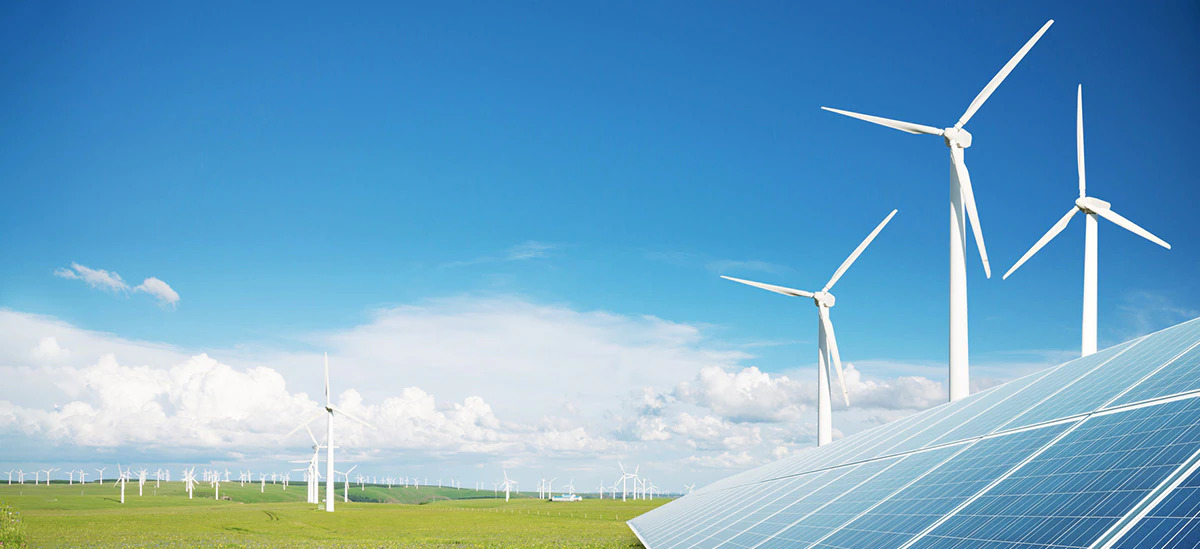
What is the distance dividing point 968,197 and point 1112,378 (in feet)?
106

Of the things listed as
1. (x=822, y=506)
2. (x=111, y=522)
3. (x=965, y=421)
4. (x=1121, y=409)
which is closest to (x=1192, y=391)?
(x=1121, y=409)

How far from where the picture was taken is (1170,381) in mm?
19875

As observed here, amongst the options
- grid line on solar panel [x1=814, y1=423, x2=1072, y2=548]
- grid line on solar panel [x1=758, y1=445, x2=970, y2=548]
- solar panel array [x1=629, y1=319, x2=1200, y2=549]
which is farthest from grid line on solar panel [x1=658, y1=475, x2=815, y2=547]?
grid line on solar panel [x1=814, y1=423, x2=1072, y2=548]

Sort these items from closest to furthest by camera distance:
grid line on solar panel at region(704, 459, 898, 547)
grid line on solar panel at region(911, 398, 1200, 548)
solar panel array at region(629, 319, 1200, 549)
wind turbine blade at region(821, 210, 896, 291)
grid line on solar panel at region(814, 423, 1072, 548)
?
solar panel array at region(629, 319, 1200, 549) < grid line on solar panel at region(911, 398, 1200, 548) < grid line on solar panel at region(814, 423, 1072, 548) < grid line on solar panel at region(704, 459, 898, 547) < wind turbine blade at region(821, 210, 896, 291)

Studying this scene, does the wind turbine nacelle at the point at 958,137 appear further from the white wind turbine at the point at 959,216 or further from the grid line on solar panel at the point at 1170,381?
the grid line on solar panel at the point at 1170,381

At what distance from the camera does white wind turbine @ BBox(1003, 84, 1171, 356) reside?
172 feet

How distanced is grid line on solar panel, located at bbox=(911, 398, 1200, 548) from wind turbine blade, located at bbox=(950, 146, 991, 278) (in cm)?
3609

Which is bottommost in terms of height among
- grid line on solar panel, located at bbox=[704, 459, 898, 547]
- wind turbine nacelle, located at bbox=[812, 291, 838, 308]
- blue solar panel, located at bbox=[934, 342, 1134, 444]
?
grid line on solar panel, located at bbox=[704, 459, 898, 547]

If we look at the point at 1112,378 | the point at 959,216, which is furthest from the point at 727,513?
the point at 959,216

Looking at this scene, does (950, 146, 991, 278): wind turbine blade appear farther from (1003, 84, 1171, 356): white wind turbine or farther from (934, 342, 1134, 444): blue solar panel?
(934, 342, 1134, 444): blue solar panel

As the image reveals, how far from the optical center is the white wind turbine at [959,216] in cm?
4959

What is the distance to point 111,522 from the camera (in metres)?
134

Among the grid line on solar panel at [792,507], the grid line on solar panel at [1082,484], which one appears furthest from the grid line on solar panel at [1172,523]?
the grid line on solar panel at [792,507]

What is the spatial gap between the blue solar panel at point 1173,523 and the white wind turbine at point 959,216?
37.7 metres
